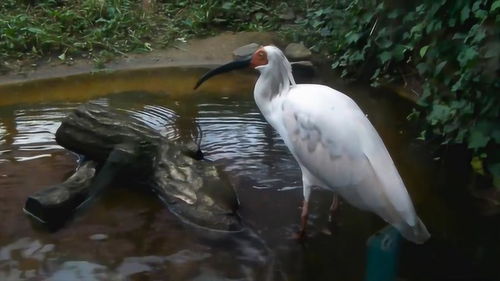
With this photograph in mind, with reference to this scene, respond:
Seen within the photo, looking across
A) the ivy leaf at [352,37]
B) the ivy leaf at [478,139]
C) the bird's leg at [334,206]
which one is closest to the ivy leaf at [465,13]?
the ivy leaf at [478,139]

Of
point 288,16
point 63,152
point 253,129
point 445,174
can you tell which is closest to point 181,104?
point 253,129

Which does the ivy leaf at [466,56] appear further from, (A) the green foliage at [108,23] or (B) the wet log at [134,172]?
(A) the green foliage at [108,23]

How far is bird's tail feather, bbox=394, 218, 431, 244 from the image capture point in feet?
11.4

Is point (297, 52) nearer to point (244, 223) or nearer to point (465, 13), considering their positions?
point (465, 13)

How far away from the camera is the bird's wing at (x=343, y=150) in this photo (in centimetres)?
355

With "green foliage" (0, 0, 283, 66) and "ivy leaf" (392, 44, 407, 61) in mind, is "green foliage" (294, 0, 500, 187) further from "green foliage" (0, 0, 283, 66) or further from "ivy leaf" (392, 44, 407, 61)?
"green foliage" (0, 0, 283, 66)

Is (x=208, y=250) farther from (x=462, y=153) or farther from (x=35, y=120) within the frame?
(x=35, y=120)

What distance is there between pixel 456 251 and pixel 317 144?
0.92 meters

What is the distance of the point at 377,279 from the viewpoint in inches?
85.7

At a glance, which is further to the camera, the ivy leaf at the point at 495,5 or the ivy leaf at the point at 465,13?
the ivy leaf at the point at 465,13

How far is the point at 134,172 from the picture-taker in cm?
457

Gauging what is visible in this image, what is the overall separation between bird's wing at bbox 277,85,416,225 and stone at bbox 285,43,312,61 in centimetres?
318

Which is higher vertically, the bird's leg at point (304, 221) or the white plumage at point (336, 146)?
the white plumage at point (336, 146)

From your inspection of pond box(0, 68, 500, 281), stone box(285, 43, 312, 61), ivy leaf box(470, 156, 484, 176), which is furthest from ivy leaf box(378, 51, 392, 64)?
ivy leaf box(470, 156, 484, 176)
